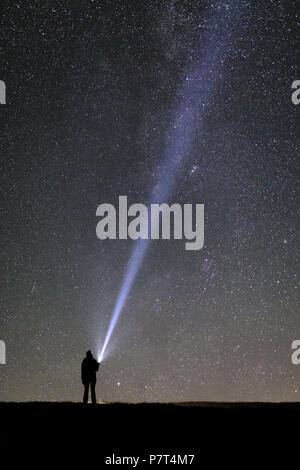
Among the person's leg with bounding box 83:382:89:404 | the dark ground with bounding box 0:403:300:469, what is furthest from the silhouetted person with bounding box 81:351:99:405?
the dark ground with bounding box 0:403:300:469

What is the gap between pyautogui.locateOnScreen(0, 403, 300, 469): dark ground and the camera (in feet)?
22.9

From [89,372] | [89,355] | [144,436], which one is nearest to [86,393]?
[89,372]

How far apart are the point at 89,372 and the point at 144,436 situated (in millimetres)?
4423

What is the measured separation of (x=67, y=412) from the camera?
9227 mm

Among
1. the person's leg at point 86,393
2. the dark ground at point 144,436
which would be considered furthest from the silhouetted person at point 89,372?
the dark ground at point 144,436

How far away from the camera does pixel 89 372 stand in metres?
12.0

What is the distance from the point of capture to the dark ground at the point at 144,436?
22.9ft

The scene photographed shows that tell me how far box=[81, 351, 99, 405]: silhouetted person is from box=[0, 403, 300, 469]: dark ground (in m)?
2.39

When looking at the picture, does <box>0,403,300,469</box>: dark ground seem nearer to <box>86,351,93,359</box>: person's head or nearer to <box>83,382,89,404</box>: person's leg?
<box>83,382,89,404</box>: person's leg

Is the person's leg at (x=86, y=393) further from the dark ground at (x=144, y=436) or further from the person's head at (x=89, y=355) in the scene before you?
the dark ground at (x=144, y=436)

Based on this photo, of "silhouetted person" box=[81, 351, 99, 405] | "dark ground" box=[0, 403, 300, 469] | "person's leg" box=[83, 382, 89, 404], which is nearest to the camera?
"dark ground" box=[0, 403, 300, 469]

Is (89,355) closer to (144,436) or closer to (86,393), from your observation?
(86,393)

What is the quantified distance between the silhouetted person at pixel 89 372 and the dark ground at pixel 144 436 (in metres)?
2.39
